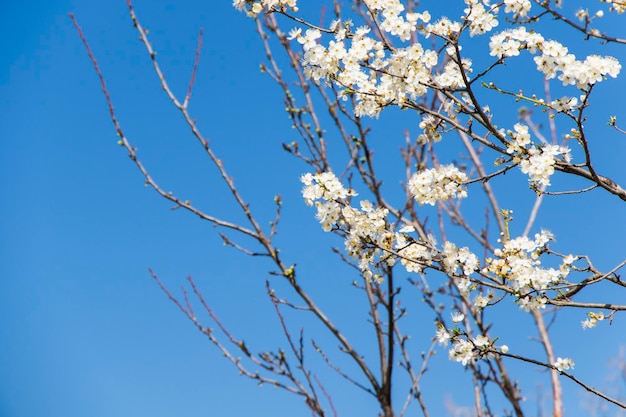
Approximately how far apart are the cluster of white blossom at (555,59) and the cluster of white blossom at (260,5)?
3.26 feet

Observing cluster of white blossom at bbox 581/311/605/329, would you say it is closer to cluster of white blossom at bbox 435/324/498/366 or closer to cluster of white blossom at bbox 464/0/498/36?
cluster of white blossom at bbox 435/324/498/366

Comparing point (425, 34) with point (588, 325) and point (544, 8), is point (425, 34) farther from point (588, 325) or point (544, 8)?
point (588, 325)

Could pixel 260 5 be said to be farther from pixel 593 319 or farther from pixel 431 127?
pixel 593 319

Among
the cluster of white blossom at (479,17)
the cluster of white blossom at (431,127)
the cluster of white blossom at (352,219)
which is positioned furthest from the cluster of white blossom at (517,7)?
the cluster of white blossom at (352,219)

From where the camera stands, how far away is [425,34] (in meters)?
2.60

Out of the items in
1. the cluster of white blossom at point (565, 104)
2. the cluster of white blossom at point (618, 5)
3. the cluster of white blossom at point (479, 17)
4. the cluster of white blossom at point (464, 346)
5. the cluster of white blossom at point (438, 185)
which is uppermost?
the cluster of white blossom at point (618, 5)

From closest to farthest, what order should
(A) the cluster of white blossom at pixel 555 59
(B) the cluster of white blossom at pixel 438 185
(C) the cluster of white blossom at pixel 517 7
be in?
(A) the cluster of white blossom at pixel 555 59
(C) the cluster of white blossom at pixel 517 7
(B) the cluster of white blossom at pixel 438 185

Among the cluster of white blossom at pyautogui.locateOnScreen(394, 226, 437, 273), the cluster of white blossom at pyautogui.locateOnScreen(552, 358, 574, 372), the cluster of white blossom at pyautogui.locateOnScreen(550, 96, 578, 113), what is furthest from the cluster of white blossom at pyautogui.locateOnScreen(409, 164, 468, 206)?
the cluster of white blossom at pyautogui.locateOnScreen(552, 358, 574, 372)

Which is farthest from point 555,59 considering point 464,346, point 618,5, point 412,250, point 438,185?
point 464,346

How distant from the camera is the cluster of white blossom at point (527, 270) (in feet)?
7.69

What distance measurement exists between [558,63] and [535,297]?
101 cm

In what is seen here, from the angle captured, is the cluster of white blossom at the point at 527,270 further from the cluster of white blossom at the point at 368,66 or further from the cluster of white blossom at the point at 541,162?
the cluster of white blossom at the point at 368,66

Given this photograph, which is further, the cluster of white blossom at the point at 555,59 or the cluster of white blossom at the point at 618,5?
the cluster of white blossom at the point at 618,5

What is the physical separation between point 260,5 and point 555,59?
4.67ft
